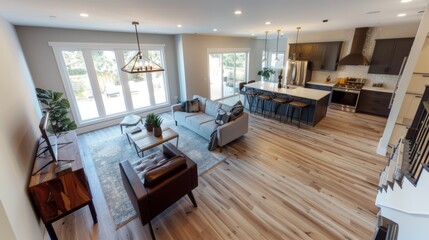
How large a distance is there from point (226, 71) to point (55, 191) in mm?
7577

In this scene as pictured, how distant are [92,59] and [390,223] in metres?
6.84

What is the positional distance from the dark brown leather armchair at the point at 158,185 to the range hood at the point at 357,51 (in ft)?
22.4

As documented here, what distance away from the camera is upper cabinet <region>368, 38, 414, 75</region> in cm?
539

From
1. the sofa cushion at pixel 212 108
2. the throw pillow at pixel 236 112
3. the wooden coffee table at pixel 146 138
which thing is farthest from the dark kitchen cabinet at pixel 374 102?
the wooden coffee table at pixel 146 138

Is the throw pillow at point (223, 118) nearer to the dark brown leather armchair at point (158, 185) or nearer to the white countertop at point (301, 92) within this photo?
the dark brown leather armchair at point (158, 185)

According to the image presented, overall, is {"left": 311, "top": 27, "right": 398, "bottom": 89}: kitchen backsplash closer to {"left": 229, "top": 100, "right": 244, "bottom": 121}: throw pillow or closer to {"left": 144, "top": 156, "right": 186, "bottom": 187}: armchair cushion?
{"left": 229, "top": 100, "right": 244, "bottom": 121}: throw pillow

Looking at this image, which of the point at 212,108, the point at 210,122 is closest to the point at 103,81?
the point at 212,108

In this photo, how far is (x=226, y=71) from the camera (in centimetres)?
855

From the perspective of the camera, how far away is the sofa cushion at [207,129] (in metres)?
4.44

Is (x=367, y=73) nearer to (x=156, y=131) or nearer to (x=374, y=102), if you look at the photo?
(x=374, y=102)

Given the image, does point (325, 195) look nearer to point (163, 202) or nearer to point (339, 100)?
point (163, 202)

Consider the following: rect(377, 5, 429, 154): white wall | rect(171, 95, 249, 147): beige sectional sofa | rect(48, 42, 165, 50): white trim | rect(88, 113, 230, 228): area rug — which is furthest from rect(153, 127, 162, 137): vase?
rect(377, 5, 429, 154): white wall

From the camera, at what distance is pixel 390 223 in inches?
71.9

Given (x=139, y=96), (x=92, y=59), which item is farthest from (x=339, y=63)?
(x=92, y=59)
